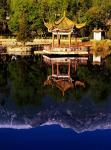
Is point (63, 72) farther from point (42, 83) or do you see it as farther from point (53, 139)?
point (53, 139)

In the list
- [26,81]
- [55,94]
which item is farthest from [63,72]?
[55,94]

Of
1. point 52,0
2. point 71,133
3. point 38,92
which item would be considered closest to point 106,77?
point 38,92

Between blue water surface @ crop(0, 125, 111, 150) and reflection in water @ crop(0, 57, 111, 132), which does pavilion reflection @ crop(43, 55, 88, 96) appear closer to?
reflection in water @ crop(0, 57, 111, 132)

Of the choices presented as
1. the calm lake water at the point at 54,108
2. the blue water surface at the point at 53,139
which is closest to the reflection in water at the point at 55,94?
the calm lake water at the point at 54,108

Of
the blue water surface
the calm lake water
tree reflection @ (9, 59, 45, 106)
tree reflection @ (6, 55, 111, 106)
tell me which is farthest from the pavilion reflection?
the blue water surface

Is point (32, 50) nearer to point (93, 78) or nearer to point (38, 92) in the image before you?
point (93, 78)

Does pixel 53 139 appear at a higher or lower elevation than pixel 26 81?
lower

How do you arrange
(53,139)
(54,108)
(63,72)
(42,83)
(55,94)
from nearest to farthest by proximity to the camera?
(53,139)
(54,108)
(55,94)
(42,83)
(63,72)
